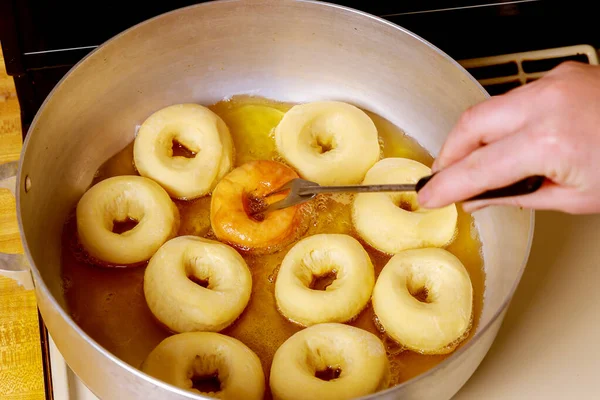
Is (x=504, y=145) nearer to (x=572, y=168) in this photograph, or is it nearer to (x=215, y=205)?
(x=572, y=168)

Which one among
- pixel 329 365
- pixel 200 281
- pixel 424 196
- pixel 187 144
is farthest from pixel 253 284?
pixel 424 196

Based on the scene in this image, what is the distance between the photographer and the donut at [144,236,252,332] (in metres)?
1.00

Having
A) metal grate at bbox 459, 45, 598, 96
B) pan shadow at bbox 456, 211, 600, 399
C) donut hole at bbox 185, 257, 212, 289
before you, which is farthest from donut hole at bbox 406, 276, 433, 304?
metal grate at bbox 459, 45, 598, 96

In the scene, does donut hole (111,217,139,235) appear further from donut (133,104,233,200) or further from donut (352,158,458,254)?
donut (352,158,458,254)

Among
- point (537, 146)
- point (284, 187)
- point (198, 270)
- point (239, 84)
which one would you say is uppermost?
point (537, 146)

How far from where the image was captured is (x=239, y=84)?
4.34 ft

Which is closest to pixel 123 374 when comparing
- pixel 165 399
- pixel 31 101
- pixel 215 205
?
pixel 165 399

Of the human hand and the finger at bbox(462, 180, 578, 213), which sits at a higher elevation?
the human hand

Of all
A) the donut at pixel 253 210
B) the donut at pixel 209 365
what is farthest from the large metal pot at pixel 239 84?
the donut at pixel 253 210

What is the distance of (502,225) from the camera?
110 centimetres

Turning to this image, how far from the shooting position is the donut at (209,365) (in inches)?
35.8

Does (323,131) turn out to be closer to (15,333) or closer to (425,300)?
(425,300)

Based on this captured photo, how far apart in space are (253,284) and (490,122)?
517 mm

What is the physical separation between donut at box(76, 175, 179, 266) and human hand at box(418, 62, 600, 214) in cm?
51
